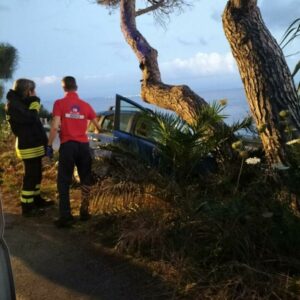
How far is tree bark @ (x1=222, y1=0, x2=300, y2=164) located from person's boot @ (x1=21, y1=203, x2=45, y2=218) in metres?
3.32

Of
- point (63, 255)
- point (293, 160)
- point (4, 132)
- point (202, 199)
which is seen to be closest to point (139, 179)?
point (202, 199)

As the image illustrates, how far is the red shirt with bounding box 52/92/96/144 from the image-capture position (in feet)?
22.1

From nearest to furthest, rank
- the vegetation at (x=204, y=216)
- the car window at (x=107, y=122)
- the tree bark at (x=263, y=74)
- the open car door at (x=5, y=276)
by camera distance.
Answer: the open car door at (x=5, y=276) → the vegetation at (x=204, y=216) → the tree bark at (x=263, y=74) → the car window at (x=107, y=122)

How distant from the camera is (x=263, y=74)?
226 inches

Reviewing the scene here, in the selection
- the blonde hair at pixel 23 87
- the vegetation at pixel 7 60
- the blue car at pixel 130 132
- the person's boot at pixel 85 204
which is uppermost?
the vegetation at pixel 7 60

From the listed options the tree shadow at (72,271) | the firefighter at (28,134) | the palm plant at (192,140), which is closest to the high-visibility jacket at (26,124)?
the firefighter at (28,134)

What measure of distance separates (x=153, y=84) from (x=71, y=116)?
2.85 m

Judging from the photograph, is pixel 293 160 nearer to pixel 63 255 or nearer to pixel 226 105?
pixel 226 105

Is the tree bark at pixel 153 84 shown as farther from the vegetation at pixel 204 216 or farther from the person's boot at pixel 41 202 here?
the person's boot at pixel 41 202

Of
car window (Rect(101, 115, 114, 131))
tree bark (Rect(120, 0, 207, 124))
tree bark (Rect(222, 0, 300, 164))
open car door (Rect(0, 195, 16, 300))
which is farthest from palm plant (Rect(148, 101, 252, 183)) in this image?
open car door (Rect(0, 195, 16, 300))

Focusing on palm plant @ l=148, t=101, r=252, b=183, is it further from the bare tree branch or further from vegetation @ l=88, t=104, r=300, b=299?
the bare tree branch

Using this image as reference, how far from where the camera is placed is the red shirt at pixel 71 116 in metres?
6.73

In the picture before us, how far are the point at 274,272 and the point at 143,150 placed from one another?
297 cm

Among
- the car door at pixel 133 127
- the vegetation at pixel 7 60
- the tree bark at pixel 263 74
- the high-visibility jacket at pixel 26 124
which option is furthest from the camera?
the vegetation at pixel 7 60
